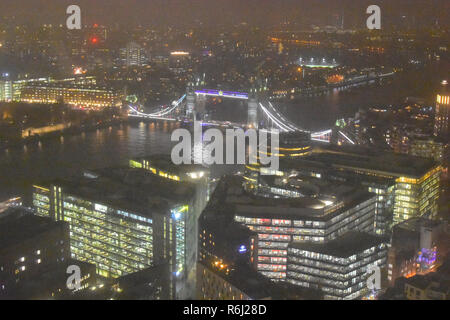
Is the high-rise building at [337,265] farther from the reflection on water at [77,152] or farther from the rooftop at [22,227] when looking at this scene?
the reflection on water at [77,152]

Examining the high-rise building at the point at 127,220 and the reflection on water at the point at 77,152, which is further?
the reflection on water at the point at 77,152

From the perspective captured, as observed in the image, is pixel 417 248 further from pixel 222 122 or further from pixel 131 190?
pixel 222 122

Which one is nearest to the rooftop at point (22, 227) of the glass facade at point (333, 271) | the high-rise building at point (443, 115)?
the glass facade at point (333, 271)

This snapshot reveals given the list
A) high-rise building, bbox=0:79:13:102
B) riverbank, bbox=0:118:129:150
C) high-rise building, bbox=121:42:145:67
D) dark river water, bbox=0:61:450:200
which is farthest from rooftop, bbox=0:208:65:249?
high-rise building, bbox=121:42:145:67

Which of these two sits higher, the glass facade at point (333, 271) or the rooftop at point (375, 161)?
the rooftop at point (375, 161)

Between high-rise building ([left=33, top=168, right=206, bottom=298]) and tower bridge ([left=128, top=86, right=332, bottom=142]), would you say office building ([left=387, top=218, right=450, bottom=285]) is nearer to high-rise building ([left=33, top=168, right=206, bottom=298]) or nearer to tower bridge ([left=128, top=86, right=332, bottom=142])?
high-rise building ([left=33, top=168, right=206, bottom=298])

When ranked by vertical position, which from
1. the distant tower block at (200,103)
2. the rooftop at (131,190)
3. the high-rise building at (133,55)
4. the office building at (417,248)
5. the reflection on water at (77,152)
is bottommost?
the reflection on water at (77,152)

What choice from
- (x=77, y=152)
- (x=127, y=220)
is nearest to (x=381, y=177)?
(x=127, y=220)
